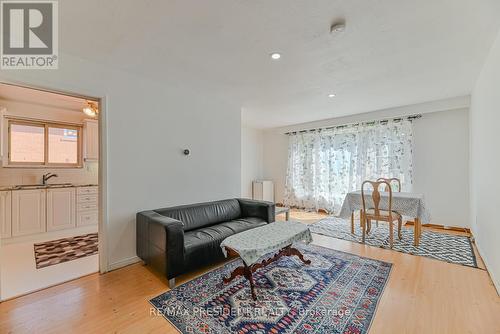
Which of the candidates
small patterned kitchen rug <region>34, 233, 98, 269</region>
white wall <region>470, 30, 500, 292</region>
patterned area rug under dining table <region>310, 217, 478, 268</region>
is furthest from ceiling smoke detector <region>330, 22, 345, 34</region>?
small patterned kitchen rug <region>34, 233, 98, 269</region>

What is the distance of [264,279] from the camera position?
231 cm

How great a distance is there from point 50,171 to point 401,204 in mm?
6121

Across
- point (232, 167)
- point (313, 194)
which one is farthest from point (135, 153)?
point (313, 194)

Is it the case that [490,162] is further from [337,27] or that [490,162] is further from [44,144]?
[44,144]

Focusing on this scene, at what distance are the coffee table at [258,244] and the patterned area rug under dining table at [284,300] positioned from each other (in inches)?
6.1

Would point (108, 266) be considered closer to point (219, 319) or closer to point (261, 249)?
point (219, 319)

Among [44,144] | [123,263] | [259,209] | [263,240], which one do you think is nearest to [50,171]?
[44,144]

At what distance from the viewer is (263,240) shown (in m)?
2.19

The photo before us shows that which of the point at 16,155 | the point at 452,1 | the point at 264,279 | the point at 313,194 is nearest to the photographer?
the point at 452,1

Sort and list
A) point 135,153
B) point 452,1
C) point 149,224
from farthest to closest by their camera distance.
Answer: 1. point 135,153
2. point 149,224
3. point 452,1

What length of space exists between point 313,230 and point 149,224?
2887 mm

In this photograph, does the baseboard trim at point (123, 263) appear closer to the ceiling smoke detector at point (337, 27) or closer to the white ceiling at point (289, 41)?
the white ceiling at point (289, 41)

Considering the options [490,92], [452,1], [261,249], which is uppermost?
[452,1]

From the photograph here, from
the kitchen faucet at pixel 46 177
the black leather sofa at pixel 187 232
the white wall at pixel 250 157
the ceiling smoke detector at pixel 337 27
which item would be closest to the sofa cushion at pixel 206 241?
the black leather sofa at pixel 187 232
